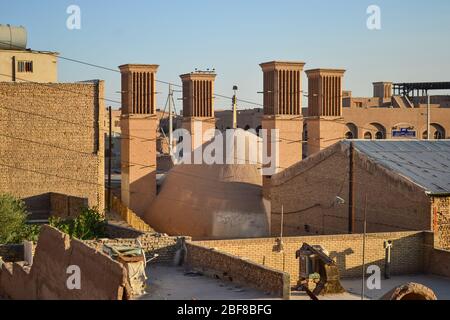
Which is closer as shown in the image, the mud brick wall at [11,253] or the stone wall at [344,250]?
the stone wall at [344,250]

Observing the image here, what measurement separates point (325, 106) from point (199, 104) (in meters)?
4.83

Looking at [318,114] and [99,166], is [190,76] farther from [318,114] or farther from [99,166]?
[99,166]

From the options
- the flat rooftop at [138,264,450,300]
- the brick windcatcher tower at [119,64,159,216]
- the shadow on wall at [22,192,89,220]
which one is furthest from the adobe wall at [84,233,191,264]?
the brick windcatcher tower at [119,64,159,216]

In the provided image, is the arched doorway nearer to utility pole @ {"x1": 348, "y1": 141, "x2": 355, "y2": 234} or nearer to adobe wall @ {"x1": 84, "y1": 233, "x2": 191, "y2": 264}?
utility pole @ {"x1": 348, "y1": 141, "x2": 355, "y2": 234}

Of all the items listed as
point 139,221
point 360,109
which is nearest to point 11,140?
point 139,221

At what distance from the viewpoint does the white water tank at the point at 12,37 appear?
30594 millimetres

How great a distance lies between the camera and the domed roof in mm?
27703

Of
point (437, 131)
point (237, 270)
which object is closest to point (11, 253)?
point (237, 270)

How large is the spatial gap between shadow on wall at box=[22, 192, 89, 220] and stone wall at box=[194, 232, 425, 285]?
28.9 ft

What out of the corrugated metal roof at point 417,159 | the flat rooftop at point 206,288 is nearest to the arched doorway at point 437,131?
the corrugated metal roof at point 417,159

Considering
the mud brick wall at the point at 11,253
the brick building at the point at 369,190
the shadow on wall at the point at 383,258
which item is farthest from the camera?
the brick building at the point at 369,190

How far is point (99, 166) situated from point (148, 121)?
15.5 ft

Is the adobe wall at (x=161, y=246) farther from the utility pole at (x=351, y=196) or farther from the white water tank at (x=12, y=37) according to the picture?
the white water tank at (x=12, y=37)
